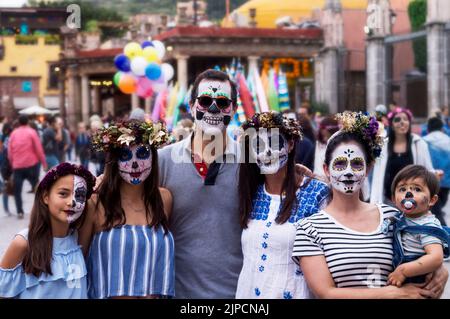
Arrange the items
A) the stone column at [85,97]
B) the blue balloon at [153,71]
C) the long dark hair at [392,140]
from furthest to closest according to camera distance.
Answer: the stone column at [85,97], the blue balloon at [153,71], the long dark hair at [392,140]

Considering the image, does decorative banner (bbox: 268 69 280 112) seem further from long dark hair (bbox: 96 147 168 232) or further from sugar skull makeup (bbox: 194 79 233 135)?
long dark hair (bbox: 96 147 168 232)

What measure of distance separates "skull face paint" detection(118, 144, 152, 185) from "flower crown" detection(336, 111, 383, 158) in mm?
1040

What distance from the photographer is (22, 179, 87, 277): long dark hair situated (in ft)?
13.4

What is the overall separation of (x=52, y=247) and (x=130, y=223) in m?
0.41

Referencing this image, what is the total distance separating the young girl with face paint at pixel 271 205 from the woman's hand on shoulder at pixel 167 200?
15.7 inches

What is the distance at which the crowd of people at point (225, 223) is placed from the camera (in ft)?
12.7

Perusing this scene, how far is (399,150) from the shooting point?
9156mm

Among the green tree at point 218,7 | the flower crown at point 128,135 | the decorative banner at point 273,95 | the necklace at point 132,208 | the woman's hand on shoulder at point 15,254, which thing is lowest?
the woman's hand on shoulder at point 15,254

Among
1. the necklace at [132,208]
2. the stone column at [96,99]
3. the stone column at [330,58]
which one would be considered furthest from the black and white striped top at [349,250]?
the stone column at [96,99]

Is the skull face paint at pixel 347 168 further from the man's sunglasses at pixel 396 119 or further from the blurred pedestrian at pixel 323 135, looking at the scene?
the man's sunglasses at pixel 396 119

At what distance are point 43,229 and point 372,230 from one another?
5.38ft

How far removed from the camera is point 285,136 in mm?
4434

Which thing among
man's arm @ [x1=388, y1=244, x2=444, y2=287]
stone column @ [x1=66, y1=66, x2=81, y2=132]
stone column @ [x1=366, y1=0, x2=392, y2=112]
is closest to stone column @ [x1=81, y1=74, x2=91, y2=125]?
stone column @ [x1=66, y1=66, x2=81, y2=132]

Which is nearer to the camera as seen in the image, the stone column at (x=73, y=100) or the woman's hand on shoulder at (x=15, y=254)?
the woman's hand on shoulder at (x=15, y=254)
